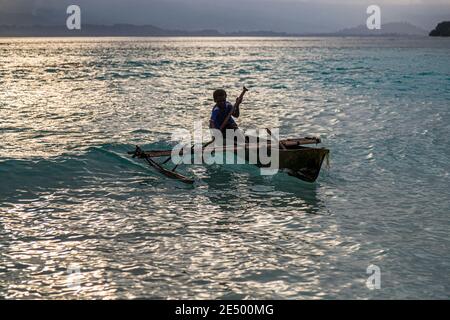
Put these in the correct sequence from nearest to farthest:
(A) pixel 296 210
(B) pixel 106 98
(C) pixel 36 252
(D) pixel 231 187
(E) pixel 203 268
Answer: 1. (E) pixel 203 268
2. (C) pixel 36 252
3. (A) pixel 296 210
4. (D) pixel 231 187
5. (B) pixel 106 98

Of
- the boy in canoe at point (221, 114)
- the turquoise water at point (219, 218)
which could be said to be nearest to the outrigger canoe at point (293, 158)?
the turquoise water at point (219, 218)

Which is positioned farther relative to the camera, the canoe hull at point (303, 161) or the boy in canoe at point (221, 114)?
the boy in canoe at point (221, 114)

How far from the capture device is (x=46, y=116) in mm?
22281

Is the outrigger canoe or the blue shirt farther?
the blue shirt

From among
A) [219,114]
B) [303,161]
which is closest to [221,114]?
[219,114]

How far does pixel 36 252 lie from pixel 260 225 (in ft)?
12.2

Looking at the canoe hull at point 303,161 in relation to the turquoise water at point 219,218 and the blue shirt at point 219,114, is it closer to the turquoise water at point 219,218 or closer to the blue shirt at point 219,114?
the turquoise water at point 219,218

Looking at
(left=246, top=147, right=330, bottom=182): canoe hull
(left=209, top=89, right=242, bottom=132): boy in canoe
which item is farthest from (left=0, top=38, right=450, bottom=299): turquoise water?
(left=209, top=89, right=242, bottom=132): boy in canoe

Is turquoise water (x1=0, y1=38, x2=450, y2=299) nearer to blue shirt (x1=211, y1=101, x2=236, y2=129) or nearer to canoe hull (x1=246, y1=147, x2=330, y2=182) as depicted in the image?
canoe hull (x1=246, y1=147, x2=330, y2=182)

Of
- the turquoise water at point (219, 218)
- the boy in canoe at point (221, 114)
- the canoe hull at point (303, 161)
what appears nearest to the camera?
the turquoise water at point (219, 218)

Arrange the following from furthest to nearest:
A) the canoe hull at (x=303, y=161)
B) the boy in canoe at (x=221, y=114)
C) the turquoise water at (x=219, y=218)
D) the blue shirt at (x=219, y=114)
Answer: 1. the blue shirt at (x=219, y=114)
2. the boy in canoe at (x=221, y=114)
3. the canoe hull at (x=303, y=161)
4. the turquoise water at (x=219, y=218)

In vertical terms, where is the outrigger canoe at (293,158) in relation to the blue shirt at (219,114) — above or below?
below
